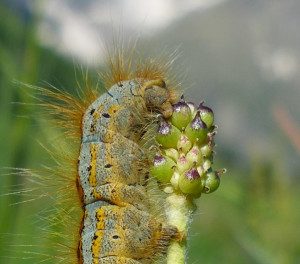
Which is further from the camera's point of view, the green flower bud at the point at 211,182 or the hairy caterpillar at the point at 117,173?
the hairy caterpillar at the point at 117,173

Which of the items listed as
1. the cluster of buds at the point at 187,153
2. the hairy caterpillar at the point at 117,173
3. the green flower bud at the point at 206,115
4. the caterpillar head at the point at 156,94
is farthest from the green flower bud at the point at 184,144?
the caterpillar head at the point at 156,94

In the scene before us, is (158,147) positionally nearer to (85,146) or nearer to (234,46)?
(85,146)

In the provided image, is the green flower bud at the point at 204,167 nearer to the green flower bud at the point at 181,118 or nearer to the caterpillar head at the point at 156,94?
the green flower bud at the point at 181,118

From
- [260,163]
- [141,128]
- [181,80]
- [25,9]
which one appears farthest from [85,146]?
[25,9]

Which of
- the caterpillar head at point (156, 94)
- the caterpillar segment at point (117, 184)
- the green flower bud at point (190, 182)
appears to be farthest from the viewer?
the caterpillar head at point (156, 94)

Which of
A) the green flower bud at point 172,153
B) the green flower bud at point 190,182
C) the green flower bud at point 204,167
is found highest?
the green flower bud at point 172,153

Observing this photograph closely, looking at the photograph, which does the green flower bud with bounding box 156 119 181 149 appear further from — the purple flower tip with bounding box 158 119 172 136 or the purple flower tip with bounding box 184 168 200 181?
the purple flower tip with bounding box 184 168 200 181

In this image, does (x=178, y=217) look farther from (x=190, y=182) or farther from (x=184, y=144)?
(x=184, y=144)
